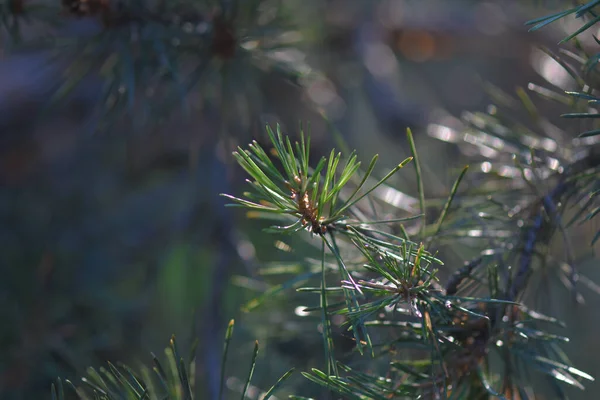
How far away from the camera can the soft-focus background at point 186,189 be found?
65 cm

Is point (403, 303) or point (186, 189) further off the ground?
point (403, 303)

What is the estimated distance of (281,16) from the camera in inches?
25.3

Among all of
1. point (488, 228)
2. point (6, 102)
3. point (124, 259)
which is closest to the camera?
point (488, 228)

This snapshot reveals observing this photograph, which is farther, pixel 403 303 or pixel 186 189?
pixel 186 189

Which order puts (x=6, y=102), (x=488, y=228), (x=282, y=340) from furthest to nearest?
(x=6, y=102)
(x=282, y=340)
(x=488, y=228)

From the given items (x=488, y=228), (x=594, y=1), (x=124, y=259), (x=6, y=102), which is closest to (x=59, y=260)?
(x=124, y=259)

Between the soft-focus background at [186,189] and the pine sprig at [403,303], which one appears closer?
the pine sprig at [403,303]

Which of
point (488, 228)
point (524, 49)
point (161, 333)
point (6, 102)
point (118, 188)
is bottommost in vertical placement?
point (161, 333)

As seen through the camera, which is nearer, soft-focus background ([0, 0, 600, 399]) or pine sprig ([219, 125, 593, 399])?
pine sprig ([219, 125, 593, 399])

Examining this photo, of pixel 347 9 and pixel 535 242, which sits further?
pixel 347 9

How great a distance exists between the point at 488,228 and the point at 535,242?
0.04m

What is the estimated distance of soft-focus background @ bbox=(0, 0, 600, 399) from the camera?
2.12 feet

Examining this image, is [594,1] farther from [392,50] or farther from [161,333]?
[392,50]

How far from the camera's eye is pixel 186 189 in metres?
1.08
